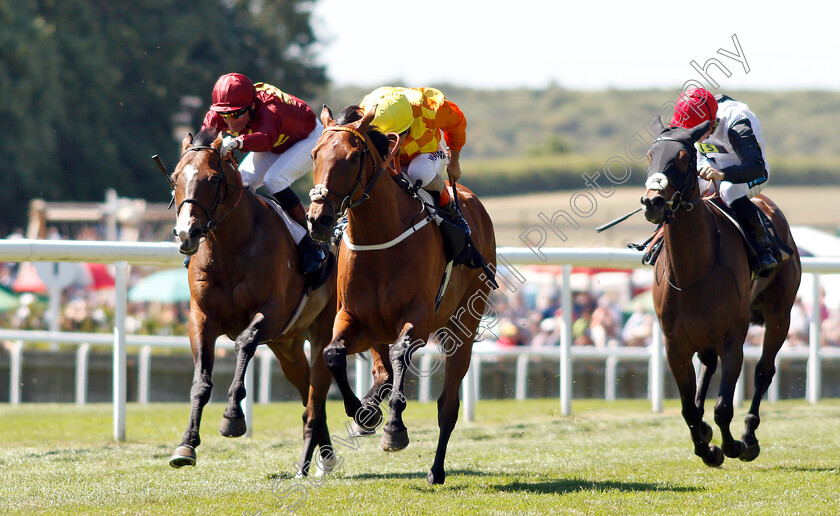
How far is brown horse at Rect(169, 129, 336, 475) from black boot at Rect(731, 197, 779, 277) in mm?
2594

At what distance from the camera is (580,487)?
18.0 ft

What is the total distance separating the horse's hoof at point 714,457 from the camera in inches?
241

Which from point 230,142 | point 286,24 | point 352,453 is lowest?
point 352,453

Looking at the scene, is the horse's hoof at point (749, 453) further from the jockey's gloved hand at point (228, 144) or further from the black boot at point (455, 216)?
the jockey's gloved hand at point (228, 144)

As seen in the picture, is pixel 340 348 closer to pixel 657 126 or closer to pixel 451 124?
pixel 451 124

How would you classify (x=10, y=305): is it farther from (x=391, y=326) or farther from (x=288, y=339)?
(x=391, y=326)

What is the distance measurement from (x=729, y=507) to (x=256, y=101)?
129 inches

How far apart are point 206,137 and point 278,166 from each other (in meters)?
0.66

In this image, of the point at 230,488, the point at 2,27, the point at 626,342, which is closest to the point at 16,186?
the point at 2,27

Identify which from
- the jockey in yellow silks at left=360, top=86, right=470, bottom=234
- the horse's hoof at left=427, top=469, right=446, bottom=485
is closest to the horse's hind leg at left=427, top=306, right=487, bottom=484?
the horse's hoof at left=427, top=469, right=446, bottom=485

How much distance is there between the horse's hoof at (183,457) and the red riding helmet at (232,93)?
1.89m

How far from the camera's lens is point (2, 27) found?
26.0 meters

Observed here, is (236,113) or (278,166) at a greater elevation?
(236,113)

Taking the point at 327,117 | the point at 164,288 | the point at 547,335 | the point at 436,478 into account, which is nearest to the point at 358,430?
the point at 436,478
